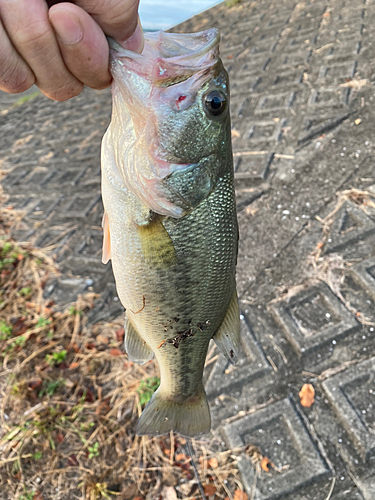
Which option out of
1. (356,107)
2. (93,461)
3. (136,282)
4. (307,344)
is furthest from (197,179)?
(356,107)

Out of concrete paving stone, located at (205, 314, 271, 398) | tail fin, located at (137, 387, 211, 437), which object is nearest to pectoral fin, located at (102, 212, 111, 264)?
tail fin, located at (137, 387, 211, 437)

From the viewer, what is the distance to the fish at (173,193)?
1163mm

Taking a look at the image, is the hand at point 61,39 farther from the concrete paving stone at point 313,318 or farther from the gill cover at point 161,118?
the concrete paving stone at point 313,318

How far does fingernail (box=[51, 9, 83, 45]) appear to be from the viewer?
0.95m

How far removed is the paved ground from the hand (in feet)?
7.08

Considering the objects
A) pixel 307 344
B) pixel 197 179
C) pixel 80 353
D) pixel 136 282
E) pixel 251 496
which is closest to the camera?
pixel 197 179

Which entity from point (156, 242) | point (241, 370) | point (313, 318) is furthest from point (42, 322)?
point (156, 242)

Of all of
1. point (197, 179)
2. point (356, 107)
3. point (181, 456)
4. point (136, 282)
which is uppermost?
point (197, 179)

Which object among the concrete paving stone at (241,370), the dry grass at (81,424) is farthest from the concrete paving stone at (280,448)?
the concrete paving stone at (241,370)

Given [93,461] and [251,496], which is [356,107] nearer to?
[251,496]

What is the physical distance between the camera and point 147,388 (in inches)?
106

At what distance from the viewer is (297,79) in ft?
16.0

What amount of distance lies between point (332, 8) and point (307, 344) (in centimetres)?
603

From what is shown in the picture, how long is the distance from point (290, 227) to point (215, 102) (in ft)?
7.70
